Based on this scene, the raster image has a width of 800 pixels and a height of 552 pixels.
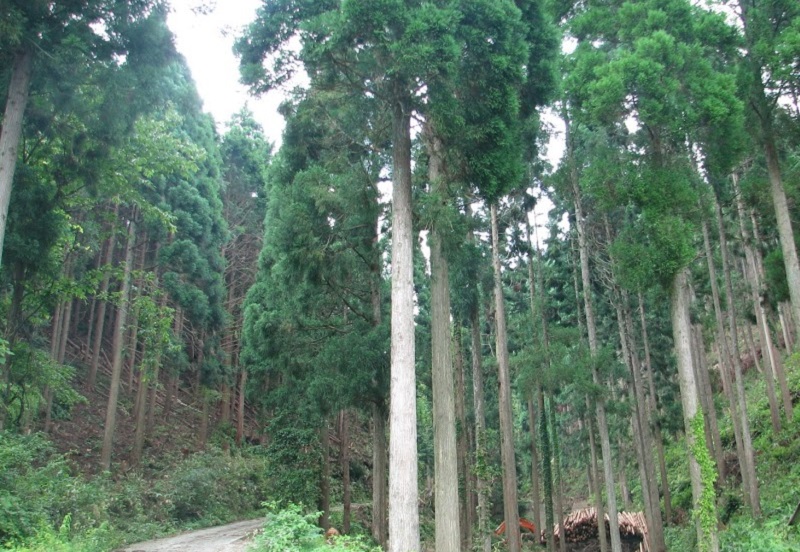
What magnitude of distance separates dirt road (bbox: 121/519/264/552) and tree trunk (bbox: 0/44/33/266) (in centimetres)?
667

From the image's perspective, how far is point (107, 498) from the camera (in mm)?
15141

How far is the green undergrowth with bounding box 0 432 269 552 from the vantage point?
32.6 feet

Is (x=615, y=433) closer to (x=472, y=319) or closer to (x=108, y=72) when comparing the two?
(x=472, y=319)

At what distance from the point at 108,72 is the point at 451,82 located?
21.9 ft

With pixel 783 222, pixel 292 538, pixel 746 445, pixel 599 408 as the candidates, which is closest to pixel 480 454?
pixel 599 408

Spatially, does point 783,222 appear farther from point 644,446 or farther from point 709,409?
point 644,446

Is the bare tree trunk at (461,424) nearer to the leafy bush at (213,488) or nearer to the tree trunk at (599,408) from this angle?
the tree trunk at (599,408)

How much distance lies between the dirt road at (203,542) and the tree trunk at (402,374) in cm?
426

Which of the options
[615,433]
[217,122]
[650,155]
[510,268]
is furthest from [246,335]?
[615,433]

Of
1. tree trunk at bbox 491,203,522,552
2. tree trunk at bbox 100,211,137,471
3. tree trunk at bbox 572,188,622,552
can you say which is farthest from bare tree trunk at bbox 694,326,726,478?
tree trunk at bbox 100,211,137,471

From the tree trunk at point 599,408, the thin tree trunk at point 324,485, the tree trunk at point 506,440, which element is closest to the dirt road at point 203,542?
the thin tree trunk at point 324,485

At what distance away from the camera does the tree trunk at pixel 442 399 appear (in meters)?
9.23

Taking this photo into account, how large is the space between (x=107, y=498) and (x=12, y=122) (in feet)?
31.8

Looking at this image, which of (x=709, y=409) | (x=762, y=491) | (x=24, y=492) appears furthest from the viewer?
(x=709, y=409)
